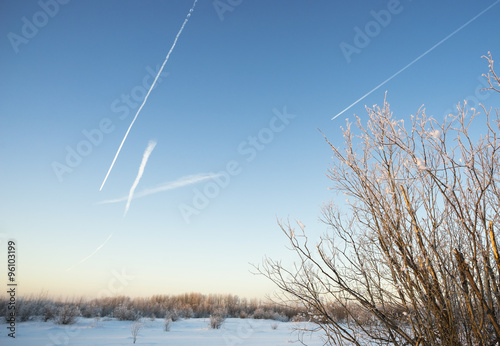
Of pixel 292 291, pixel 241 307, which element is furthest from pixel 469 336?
pixel 241 307

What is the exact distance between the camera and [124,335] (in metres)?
10.1

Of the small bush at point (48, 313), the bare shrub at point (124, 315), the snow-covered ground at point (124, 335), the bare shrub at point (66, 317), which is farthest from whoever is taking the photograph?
the bare shrub at point (124, 315)

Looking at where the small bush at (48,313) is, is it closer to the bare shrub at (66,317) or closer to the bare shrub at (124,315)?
the bare shrub at (66,317)

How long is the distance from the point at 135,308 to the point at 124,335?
23.0 feet

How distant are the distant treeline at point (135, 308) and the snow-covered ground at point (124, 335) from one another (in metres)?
0.70

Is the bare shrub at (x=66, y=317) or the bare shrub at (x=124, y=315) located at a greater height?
the bare shrub at (x=66, y=317)

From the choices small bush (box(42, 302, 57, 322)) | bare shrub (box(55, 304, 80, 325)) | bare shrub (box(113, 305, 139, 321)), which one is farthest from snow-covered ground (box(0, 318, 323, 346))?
small bush (box(42, 302, 57, 322))

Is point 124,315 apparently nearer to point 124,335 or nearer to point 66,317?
point 66,317

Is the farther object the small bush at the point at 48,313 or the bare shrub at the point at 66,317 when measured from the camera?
the small bush at the point at 48,313

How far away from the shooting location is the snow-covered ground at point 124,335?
8617mm

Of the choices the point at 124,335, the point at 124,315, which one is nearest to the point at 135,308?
the point at 124,315

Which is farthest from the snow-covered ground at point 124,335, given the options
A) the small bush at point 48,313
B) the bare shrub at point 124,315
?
the small bush at point 48,313

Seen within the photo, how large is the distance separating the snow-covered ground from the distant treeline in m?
0.70

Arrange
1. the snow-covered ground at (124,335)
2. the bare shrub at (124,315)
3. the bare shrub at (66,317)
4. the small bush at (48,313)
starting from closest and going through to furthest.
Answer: the snow-covered ground at (124,335) → the bare shrub at (66,317) → the small bush at (48,313) → the bare shrub at (124,315)
